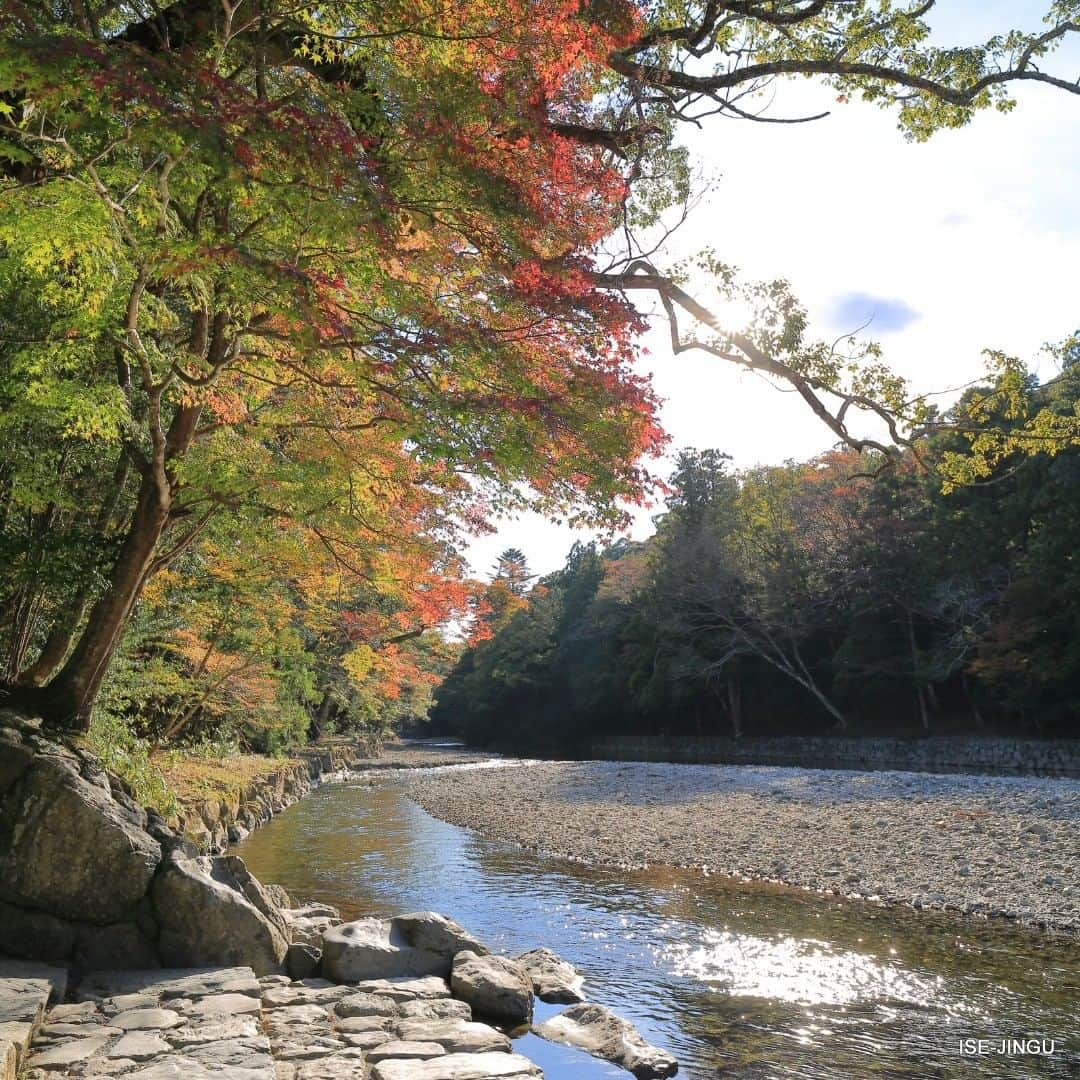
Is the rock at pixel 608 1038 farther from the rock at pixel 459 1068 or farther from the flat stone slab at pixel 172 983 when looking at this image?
the flat stone slab at pixel 172 983

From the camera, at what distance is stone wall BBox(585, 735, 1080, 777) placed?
22.8 metres

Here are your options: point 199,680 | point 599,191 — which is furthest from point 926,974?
point 199,680

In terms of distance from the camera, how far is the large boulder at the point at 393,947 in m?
5.59

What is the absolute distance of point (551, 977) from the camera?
20.6 ft

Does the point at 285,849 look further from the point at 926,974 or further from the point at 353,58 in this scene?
the point at 353,58

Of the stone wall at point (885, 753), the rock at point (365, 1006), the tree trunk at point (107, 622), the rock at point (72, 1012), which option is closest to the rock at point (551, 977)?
the rock at point (365, 1006)

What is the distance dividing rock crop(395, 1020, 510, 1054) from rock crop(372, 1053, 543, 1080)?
0.20 metres

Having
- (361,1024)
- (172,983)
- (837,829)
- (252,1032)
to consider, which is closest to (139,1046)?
(252,1032)

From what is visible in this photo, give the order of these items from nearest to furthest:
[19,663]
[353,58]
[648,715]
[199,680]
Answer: [353,58]
[19,663]
[199,680]
[648,715]

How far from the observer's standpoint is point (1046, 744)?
23.2 m

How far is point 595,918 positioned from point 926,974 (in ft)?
10.3

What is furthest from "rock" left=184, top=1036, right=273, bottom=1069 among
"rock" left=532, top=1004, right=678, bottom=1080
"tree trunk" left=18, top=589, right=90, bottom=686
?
"tree trunk" left=18, top=589, right=90, bottom=686

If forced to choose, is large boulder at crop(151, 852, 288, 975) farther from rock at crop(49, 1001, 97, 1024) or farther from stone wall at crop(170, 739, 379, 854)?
stone wall at crop(170, 739, 379, 854)

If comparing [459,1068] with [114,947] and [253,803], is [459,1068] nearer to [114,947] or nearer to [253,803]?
[114,947]
